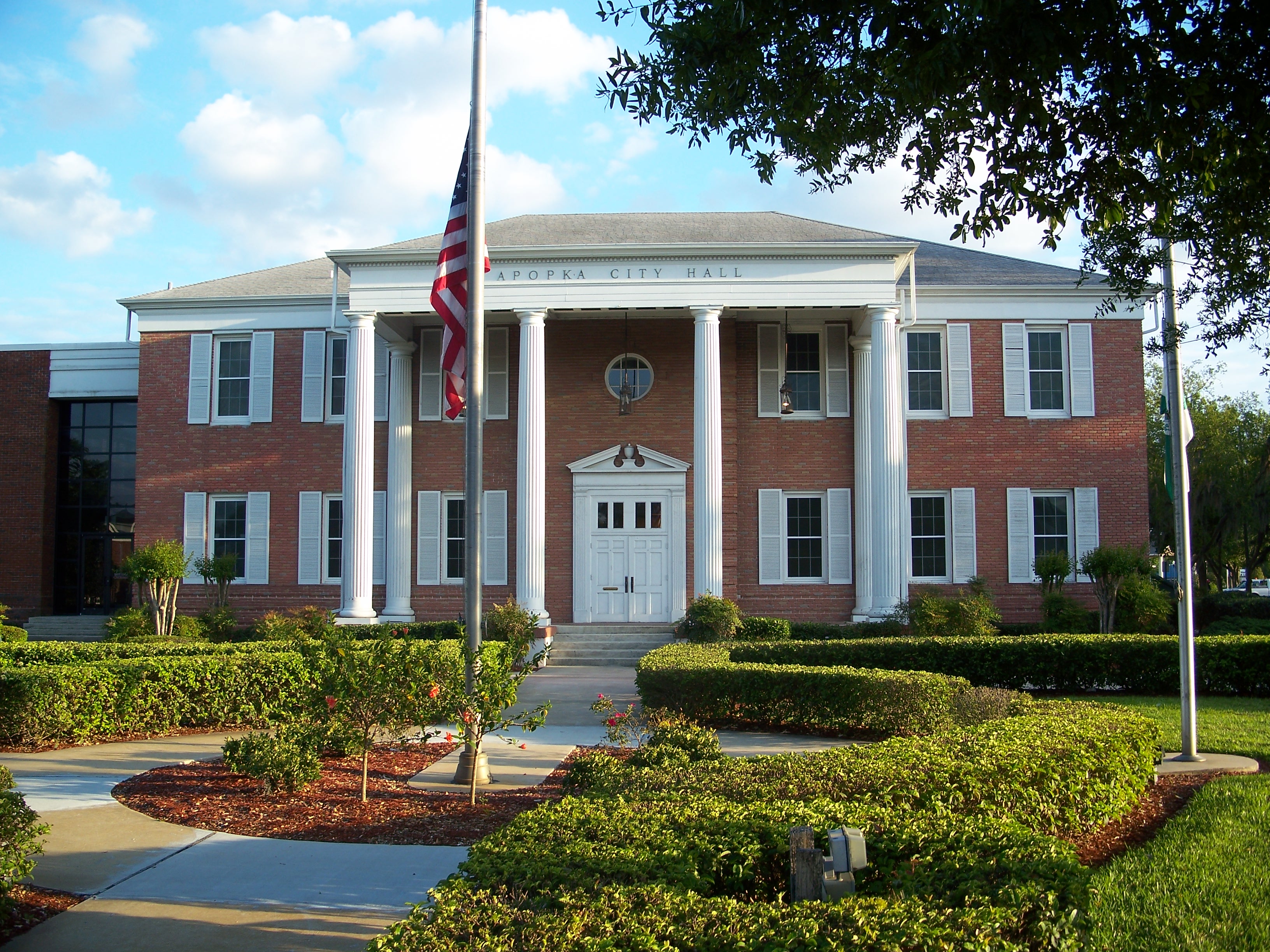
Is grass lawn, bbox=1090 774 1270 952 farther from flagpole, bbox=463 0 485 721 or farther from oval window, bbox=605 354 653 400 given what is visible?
oval window, bbox=605 354 653 400

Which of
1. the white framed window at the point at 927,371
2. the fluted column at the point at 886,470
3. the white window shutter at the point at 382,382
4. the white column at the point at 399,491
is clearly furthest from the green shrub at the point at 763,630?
the white window shutter at the point at 382,382

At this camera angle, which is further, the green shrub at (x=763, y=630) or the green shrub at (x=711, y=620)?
the green shrub at (x=763, y=630)

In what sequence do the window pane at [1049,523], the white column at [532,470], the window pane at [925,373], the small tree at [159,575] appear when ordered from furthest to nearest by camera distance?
the window pane at [925,373], the window pane at [1049,523], the white column at [532,470], the small tree at [159,575]

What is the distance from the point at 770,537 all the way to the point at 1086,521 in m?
7.35

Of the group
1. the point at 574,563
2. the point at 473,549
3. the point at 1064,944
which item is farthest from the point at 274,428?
the point at 1064,944

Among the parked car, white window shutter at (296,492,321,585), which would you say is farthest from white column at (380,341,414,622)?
the parked car

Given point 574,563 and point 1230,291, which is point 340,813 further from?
point 574,563

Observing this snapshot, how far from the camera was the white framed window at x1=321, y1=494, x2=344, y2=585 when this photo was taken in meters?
24.3

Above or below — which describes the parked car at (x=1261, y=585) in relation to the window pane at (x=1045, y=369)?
below

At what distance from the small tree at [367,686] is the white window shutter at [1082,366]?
1917 centimetres

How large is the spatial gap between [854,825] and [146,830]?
552 centimetres

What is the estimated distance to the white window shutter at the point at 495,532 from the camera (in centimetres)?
2395

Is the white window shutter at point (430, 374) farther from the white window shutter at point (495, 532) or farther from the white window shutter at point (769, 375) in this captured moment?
the white window shutter at point (769, 375)

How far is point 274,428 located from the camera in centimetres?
2473
